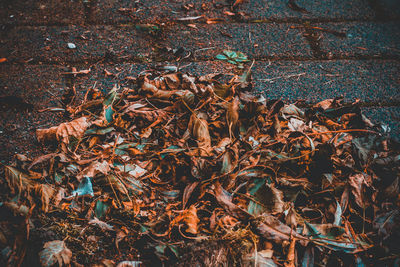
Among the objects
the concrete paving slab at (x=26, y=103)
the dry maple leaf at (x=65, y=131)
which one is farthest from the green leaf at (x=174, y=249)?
the concrete paving slab at (x=26, y=103)

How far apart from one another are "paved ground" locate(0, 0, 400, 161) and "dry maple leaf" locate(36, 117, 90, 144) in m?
0.07

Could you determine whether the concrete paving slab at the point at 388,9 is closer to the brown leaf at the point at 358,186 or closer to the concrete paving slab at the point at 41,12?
the brown leaf at the point at 358,186

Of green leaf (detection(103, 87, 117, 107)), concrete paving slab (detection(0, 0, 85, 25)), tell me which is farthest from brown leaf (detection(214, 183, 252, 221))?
concrete paving slab (detection(0, 0, 85, 25))

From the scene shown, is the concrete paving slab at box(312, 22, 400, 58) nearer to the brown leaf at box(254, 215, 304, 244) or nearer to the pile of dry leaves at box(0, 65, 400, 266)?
the pile of dry leaves at box(0, 65, 400, 266)

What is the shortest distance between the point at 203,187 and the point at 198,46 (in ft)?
3.15

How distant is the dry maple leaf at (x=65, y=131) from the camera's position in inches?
44.6

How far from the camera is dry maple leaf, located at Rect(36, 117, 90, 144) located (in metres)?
1.13

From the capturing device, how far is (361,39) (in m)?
1.77

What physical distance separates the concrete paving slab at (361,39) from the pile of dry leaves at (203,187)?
0.62 meters

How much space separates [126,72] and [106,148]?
1.76 ft

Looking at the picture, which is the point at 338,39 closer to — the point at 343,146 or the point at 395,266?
the point at 343,146

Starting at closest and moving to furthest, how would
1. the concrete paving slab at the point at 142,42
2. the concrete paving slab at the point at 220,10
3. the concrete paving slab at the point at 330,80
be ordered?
the concrete paving slab at the point at 330,80, the concrete paving slab at the point at 142,42, the concrete paving slab at the point at 220,10

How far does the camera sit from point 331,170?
3.48 feet

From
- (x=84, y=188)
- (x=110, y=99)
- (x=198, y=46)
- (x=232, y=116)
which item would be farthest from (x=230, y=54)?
(x=84, y=188)
